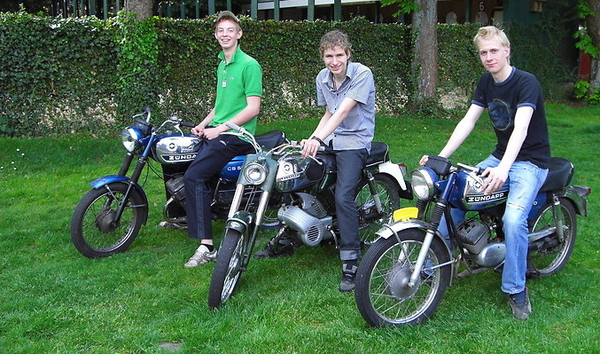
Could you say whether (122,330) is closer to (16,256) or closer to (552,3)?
(16,256)

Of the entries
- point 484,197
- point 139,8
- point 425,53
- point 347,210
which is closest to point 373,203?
point 347,210

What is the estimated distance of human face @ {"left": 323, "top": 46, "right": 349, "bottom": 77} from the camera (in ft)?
14.9

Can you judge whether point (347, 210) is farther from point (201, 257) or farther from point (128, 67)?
point (128, 67)

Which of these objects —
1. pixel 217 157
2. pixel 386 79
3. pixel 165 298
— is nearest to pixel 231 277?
pixel 165 298

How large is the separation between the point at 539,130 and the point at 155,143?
302 centimetres

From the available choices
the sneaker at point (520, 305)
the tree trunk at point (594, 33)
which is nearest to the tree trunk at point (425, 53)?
the tree trunk at point (594, 33)

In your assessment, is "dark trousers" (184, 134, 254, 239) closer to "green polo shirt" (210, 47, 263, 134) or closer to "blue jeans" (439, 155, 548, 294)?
"green polo shirt" (210, 47, 263, 134)

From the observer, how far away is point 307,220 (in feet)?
15.1

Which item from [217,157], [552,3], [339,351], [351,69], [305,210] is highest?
[552,3]

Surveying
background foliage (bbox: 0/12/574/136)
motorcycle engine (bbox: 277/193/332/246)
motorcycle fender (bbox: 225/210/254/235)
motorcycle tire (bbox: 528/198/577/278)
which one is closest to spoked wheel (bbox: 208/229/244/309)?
motorcycle fender (bbox: 225/210/254/235)

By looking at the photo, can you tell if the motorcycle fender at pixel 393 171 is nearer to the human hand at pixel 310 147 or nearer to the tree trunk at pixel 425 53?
the human hand at pixel 310 147

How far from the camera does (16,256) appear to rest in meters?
5.21

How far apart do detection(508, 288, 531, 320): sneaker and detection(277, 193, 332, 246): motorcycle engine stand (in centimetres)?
143

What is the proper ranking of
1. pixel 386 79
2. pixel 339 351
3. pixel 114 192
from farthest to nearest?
pixel 386 79 < pixel 114 192 < pixel 339 351
